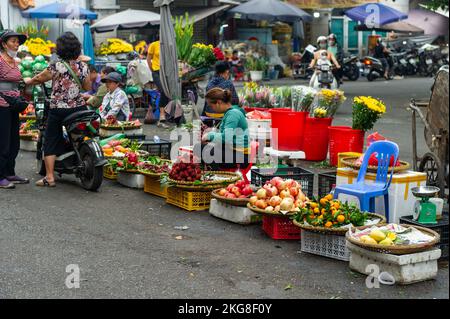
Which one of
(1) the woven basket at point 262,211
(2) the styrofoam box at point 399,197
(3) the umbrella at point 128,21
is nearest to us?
(1) the woven basket at point 262,211

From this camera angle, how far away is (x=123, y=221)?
8250 millimetres

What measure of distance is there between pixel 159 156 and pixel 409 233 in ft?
18.2

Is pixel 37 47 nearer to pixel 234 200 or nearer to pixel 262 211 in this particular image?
pixel 234 200

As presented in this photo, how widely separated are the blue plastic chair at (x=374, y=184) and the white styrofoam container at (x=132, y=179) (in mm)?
3219

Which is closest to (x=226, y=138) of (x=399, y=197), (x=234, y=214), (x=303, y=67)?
(x=234, y=214)

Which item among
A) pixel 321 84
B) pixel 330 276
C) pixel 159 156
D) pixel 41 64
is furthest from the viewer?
pixel 321 84

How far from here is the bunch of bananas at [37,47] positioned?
19.8 metres

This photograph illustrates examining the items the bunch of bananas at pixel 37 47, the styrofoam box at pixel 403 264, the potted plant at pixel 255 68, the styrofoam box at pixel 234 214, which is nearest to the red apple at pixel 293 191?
the styrofoam box at pixel 234 214

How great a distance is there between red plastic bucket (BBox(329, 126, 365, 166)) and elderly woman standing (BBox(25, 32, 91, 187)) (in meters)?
3.64

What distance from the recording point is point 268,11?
2620 centimetres

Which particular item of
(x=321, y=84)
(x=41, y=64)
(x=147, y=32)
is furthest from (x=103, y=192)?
(x=147, y=32)

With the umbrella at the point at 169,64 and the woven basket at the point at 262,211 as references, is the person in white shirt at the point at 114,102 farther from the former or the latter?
the woven basket at the point at 262,211
